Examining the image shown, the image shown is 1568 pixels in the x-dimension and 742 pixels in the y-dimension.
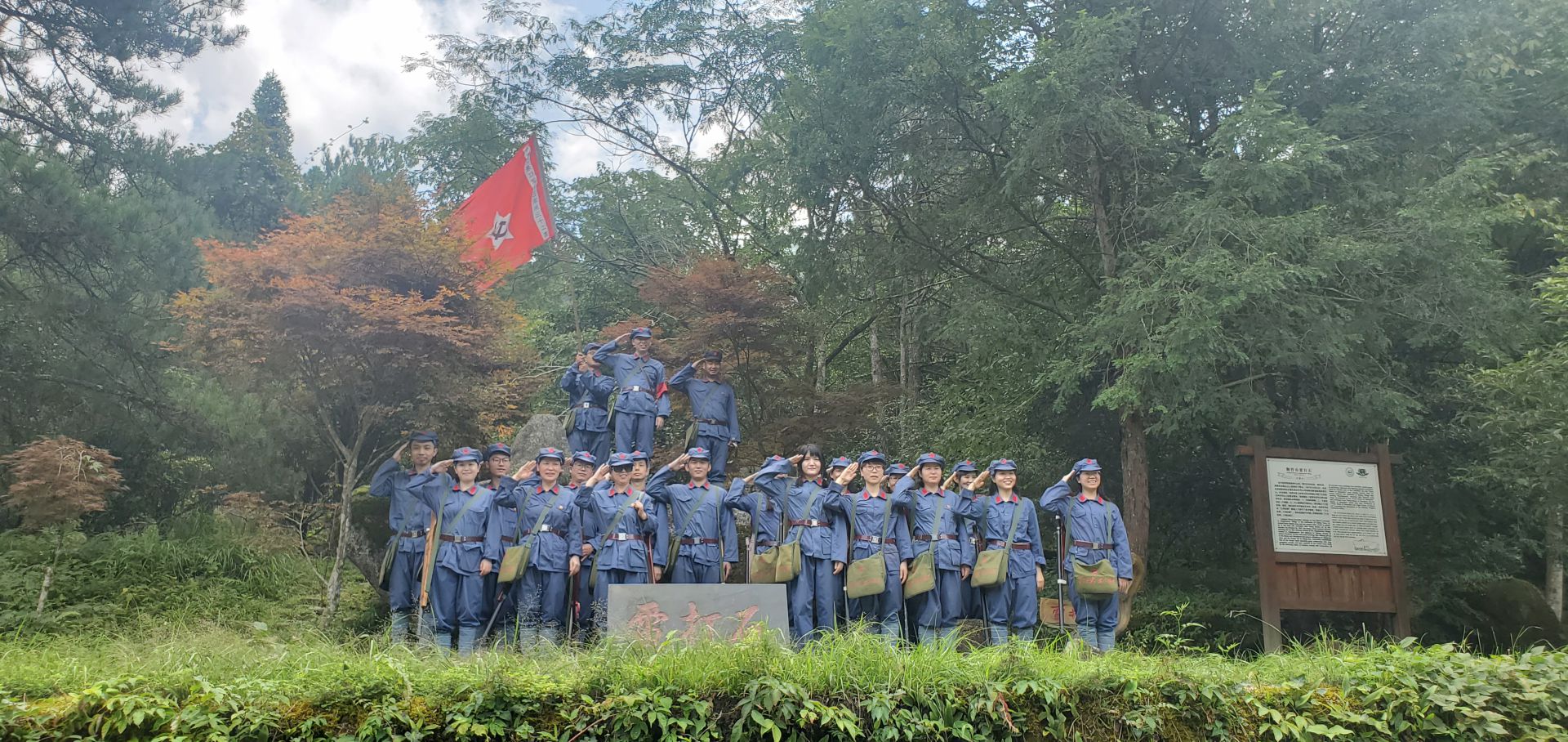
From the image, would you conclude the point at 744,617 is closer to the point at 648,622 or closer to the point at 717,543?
the point at 648,622

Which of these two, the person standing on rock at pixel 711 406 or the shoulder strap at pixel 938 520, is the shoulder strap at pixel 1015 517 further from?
the person standing on rock at pixel 711 406

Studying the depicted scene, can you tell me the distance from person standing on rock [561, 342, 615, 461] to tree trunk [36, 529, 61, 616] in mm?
4811

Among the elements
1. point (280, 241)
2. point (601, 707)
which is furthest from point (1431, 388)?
point (280, 241)

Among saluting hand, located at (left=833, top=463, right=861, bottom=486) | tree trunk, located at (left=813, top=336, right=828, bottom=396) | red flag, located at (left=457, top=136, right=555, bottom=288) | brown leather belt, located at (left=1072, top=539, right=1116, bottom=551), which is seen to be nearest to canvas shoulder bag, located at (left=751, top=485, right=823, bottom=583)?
saluting hand, located at (left=833, top=463, right=861, bottom=486)

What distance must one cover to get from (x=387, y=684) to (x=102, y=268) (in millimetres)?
10098

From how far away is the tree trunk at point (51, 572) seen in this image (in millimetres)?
9438

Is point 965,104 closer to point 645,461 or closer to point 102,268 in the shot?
point 645,461

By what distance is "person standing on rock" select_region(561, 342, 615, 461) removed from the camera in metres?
10.5

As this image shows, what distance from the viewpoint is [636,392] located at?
10391mm

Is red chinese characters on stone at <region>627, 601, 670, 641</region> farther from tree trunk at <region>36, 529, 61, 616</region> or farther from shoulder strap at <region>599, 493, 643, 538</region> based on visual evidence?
tree trunk at <region>36, 529, 61, 616</region>

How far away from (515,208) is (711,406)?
7.91 meters

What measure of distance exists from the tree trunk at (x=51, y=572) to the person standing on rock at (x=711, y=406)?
19.4 feet

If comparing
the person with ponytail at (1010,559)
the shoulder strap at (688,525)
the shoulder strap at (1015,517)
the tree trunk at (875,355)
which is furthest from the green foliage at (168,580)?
the tree trunk at (875,355)

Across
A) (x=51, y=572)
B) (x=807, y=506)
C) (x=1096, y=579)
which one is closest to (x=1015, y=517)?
(x=1096, y=579)
